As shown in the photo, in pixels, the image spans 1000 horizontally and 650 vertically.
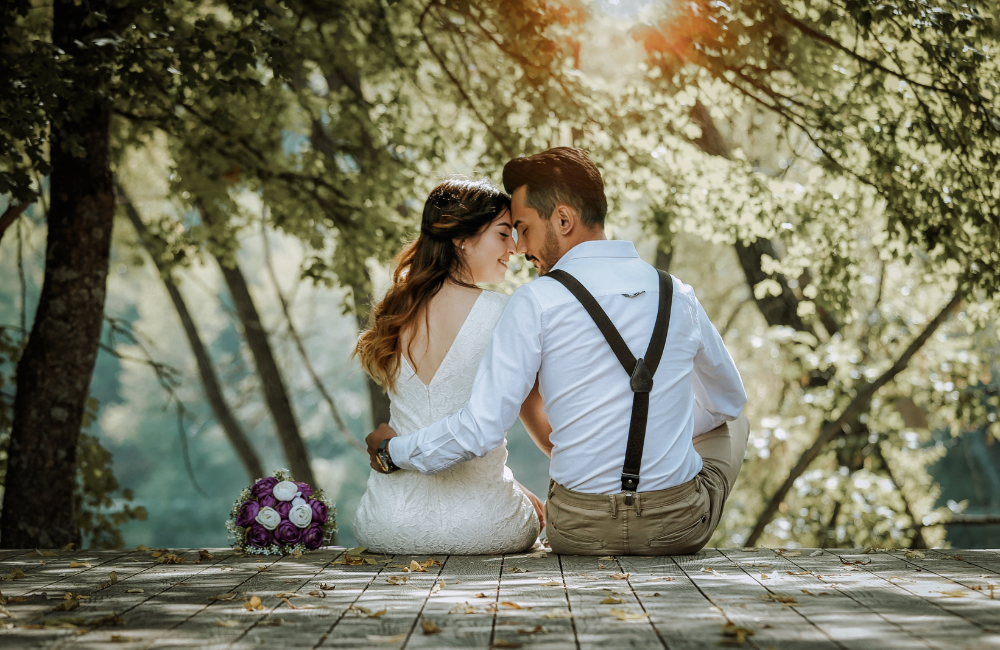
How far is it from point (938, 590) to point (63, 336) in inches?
162

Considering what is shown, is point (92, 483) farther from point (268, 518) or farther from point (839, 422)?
point (839, 422)

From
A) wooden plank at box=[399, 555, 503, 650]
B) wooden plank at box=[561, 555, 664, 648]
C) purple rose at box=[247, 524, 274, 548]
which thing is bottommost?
wooden plank at box=[561, 555, 664, 648]

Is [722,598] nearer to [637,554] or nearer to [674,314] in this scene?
[637,554]

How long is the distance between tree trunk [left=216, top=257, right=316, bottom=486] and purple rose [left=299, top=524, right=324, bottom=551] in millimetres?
4870

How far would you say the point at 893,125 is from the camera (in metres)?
5.18

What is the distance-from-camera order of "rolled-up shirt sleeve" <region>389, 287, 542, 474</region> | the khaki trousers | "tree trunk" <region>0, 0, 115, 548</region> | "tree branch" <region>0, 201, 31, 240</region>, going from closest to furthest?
1. "rolled-up shirt sleeve" <region>389, 287, 542, 474</region>
2. the khaki trousers
3. "tree trunk" <region>0, 0, 115, 548</region>
4. "tree branch" <region>0, 201, 31, 240</region>

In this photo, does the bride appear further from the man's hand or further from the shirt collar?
the shirt collar

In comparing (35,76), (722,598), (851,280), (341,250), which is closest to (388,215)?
(341,250)

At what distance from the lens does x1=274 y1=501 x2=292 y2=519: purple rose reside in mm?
3598

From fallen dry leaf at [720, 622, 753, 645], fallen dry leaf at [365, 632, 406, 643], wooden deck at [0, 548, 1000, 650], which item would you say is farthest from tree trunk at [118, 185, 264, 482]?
fallen dry leaf at [720, 622, 753, 645]

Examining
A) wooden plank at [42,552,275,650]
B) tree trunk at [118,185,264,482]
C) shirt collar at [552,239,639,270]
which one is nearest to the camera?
wooden plank at [42,552,275,650]

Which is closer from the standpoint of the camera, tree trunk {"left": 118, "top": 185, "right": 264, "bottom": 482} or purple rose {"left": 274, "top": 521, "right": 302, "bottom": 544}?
purple rose {"left": 274, "top": 521, "right": 302, "bottom": 544}

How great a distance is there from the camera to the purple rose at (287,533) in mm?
3551

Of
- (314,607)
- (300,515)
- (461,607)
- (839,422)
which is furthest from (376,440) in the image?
(839,422)
